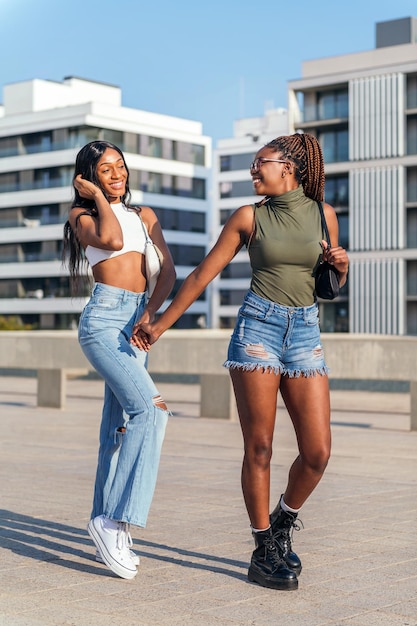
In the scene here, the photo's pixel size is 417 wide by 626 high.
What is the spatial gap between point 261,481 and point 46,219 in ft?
289

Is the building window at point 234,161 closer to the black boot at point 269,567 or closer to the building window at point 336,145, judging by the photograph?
the building window at point 336,145

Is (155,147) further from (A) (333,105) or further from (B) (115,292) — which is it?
(B) (115,292)

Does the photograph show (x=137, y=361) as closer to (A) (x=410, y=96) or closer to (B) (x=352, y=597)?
(B) (x=352, y=597)

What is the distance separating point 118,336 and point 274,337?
79 centimetres

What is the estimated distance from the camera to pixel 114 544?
5207 millimetres

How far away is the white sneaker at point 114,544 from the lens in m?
5.13

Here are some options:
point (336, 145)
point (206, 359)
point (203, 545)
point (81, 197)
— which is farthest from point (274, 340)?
point (336, 145)

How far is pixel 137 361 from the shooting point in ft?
17.6

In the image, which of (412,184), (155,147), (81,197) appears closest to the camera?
(81,197)

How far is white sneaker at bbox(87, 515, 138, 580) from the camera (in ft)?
16.8

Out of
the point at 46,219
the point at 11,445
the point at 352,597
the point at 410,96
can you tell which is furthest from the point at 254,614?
the point at 46,219

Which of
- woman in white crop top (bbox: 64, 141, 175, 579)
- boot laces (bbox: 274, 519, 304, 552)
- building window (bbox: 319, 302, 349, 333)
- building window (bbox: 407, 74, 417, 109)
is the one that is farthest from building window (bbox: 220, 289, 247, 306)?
boot laces (bbox: 274, 519, 304, 552)

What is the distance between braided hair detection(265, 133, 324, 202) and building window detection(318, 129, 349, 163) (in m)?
65.7

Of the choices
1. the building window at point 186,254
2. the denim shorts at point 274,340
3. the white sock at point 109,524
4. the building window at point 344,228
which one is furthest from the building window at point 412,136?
the white sock at point 109,524
